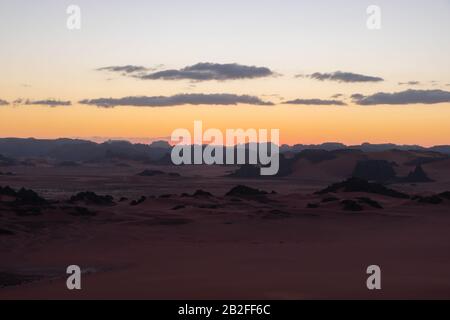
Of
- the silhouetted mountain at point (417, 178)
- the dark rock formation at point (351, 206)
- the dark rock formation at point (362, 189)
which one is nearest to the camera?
the dark rock formation at point (351, 206)

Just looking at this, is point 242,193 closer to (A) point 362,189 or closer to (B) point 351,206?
(A) point 362,189

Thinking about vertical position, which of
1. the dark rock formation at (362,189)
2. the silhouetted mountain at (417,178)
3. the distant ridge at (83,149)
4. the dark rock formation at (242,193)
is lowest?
the dark rock formation at (242,193)

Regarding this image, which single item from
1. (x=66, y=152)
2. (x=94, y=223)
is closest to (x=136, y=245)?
(x=94, y=223)

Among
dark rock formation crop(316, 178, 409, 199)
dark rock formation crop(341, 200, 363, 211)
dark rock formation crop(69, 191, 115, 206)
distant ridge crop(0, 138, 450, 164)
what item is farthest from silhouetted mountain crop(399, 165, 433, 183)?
distant ridge crop(0, 138, 450, 164)

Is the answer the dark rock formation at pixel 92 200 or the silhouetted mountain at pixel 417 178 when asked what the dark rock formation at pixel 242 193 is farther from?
the silhouetted mountain at pixel 417 178

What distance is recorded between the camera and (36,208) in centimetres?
2266

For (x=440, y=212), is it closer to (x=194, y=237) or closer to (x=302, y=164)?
(x=194, y=237)

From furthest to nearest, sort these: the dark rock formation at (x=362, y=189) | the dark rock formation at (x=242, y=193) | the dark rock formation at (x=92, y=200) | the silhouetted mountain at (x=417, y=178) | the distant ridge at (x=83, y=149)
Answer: the distant ridge at (x=83, y=149) < the silhouetted mountain at (x=417, y=178) < the dark rock formation at (x=362, y=189) < the dark rock formation at (x=242, y=193) < the dark rock formation at (x=92, y=200)

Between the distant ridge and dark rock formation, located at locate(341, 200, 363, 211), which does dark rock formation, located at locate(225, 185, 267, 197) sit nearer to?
dark rock formation, located at locate(341, 200, 363, 211)

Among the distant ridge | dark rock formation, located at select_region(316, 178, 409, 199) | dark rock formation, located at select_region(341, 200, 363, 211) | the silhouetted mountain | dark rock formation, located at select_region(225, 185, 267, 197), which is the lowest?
dark rock formation, located at select_region(341, 200, 363, 211)

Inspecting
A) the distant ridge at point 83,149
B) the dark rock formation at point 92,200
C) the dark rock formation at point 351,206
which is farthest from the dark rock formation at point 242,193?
the distant ridge at point 83,149

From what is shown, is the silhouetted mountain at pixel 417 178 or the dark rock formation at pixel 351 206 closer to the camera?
the dark rock formation at pixel 351 206

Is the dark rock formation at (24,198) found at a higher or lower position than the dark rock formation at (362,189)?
lower

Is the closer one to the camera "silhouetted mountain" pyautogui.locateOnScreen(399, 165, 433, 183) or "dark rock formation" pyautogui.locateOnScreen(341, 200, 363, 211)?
"dark rock formation" pyautogui.locateOnScreen(341, 200, 363, 211)
